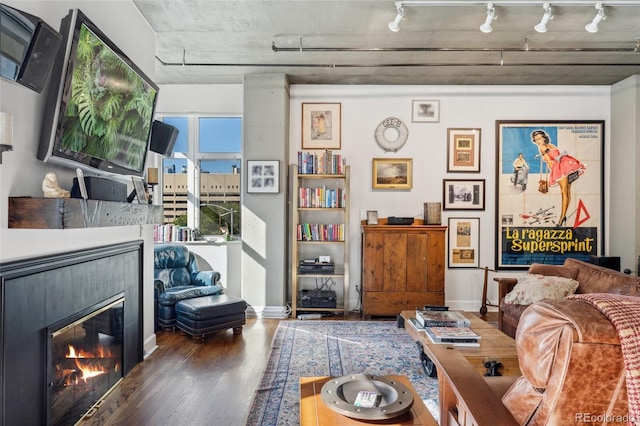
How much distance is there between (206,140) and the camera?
525cm

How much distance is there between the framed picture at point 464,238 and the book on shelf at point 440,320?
214 centimetres

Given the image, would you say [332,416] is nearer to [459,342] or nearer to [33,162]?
[459,342]

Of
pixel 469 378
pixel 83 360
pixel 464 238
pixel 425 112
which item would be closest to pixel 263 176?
pixel 425 112

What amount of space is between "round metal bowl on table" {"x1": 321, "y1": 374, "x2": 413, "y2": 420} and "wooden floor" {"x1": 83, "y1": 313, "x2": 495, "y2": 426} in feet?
3.31

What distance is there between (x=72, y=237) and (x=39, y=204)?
58cm

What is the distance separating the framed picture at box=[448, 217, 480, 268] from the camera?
510cm

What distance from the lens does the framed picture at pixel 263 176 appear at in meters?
4.78

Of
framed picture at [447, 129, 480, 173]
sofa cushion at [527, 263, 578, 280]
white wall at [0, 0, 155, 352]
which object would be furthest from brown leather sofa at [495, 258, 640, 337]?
white wall at [0, 0, 155, 352]

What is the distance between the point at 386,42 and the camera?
381 cm

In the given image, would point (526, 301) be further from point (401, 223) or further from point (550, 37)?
point (550, 37)

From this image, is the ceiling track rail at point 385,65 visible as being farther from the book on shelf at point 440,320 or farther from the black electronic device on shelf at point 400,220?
the book on shelf at point 440,320

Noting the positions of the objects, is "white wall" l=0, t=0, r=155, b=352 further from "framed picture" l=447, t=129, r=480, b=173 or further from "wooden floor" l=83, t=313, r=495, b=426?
"framed picture" l=447, t=129, r=480, b=173

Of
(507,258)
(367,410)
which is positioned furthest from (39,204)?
(507,258)

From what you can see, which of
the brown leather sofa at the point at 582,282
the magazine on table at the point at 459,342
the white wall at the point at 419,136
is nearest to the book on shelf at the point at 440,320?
the magazine on table at the point at 459,342
